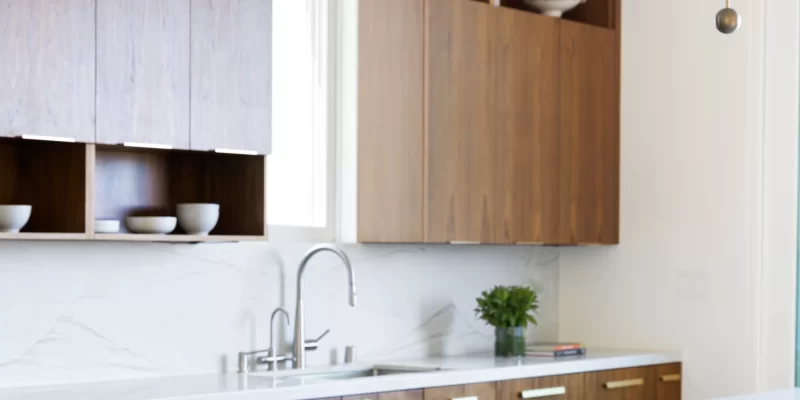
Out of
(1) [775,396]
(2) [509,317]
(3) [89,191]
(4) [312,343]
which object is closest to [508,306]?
(2) [509,317]

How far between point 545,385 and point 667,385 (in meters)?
0.75

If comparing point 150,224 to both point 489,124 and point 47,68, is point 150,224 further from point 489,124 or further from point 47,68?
point 489,124

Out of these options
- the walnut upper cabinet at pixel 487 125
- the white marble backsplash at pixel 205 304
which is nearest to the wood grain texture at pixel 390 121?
the walnut upper cabinet at pixel 487 125

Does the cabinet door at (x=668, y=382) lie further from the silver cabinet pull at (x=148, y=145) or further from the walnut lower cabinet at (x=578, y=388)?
the silver cabinet pull at (x=148, y=145)

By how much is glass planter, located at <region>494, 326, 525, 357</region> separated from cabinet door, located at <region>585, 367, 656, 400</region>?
285 millimetres

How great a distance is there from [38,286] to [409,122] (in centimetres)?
144

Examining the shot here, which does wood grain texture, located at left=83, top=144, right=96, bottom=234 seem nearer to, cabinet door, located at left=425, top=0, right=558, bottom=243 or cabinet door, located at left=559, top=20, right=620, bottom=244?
cabinet door, located at left=425, top=0, right=558, bottom=243

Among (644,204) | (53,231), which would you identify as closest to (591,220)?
(644,204)

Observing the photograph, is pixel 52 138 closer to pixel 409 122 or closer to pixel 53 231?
pixel 53 231

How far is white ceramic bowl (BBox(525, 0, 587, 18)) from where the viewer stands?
4770mm

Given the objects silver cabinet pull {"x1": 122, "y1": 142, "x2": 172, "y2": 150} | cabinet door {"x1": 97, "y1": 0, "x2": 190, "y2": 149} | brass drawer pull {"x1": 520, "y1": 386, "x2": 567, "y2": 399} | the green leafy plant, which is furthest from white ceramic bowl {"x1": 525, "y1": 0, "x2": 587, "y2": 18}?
silver cabinet pull {"x1": 122, "y1": 142, "x2": 172, "y2": 150}

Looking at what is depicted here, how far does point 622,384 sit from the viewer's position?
4.42m

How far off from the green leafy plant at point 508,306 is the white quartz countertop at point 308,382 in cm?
15

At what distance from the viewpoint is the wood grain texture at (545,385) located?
3988 mm
